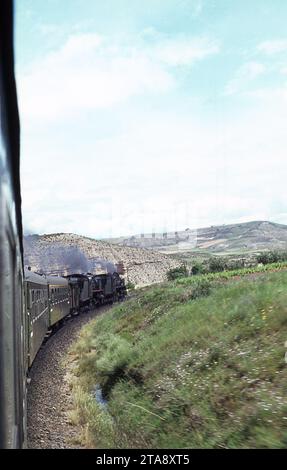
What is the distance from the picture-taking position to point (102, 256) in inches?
3147

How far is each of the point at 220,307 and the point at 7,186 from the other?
13472 mm

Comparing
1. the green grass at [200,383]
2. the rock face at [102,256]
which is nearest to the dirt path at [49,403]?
the green grass at [200,383]

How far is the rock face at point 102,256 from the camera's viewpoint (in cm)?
5955

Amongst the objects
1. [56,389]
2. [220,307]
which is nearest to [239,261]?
[220,307]

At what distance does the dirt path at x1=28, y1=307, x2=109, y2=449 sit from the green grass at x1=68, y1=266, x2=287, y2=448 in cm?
35

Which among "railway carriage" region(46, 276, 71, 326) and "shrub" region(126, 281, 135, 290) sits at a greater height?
"railway carriage" region(46, 276, 71, 326)

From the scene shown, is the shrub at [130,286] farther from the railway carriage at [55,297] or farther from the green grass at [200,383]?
the green grass at [200,383]

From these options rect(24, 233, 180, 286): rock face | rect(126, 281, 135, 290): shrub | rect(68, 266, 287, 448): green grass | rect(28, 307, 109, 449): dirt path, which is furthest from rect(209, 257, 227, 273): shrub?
rect(126, 281, 135, 290): shrub

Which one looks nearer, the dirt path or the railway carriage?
the dirt path

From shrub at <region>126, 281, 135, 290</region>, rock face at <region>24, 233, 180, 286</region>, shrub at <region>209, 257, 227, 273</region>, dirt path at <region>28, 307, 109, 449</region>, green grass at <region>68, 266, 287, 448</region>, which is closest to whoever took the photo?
green grass at <region>68, 266, 287, 448</region>

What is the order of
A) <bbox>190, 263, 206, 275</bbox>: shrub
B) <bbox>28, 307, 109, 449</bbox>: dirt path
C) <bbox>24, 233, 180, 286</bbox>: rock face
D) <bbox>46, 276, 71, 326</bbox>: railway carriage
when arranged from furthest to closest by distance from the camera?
1. <bbox>24, 233, 180, 286</bbox>: rock face
2. <bbox>190, 263, 206, 275</bbox>: shrub
3. <bbox>46, 276, 71, 326</bbox>: railway carriage
4. <bbox>28, 307, 109, 449</bbox>: dirt path

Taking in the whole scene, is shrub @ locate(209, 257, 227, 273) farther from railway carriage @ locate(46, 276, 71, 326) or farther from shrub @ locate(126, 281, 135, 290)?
shrub @ locate(126, 281, 135, 290)

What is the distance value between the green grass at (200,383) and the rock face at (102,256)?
39.4 meters

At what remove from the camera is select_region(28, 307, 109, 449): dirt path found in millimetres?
9266
